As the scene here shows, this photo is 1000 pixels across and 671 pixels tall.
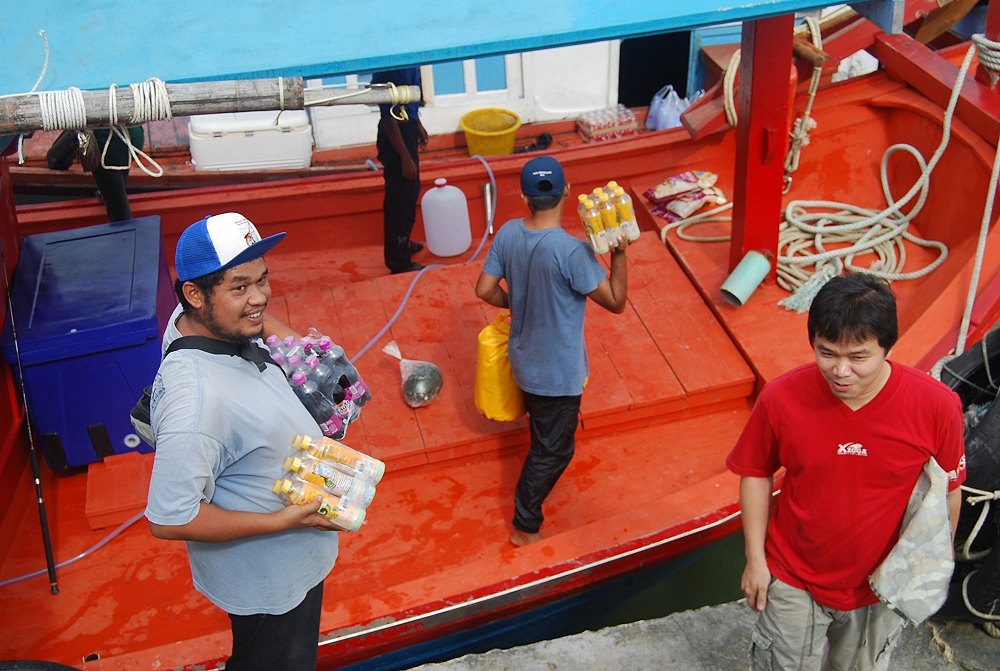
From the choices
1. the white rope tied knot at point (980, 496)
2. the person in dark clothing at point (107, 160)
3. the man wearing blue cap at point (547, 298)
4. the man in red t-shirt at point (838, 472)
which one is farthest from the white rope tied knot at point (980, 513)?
the person in dark clothing at point (107, 160)

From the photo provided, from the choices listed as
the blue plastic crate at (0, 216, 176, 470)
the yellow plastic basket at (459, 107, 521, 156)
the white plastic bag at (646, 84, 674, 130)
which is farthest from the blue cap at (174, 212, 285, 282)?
the white plastic bag at (646, 84, 674, 130)

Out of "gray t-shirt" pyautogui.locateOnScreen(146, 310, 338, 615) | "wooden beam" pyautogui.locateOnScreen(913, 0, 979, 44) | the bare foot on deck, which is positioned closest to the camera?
"gray t-shirt" pyautogui.locateOnScreen(146, 310, 338, 615)

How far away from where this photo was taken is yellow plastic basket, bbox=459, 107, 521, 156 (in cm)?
832

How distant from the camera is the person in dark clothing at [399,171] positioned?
4.94 metres

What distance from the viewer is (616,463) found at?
431 centimetres

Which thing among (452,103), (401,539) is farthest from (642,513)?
(452,103)

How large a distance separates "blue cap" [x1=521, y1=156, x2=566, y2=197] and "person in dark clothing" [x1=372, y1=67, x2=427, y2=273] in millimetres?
1760

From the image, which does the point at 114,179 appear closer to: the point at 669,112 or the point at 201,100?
the point at 201,100

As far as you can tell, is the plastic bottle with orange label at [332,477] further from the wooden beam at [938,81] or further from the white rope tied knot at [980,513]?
the wooden beam at [938,81]

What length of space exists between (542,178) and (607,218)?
277 mm

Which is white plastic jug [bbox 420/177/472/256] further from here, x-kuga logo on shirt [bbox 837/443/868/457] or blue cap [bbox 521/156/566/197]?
x-kuga logo on shirt [bbox 837/443/868/457]

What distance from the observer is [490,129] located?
8.54 metres

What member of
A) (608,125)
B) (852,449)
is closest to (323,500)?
(852,449)

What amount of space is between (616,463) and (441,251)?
6.42 ft
